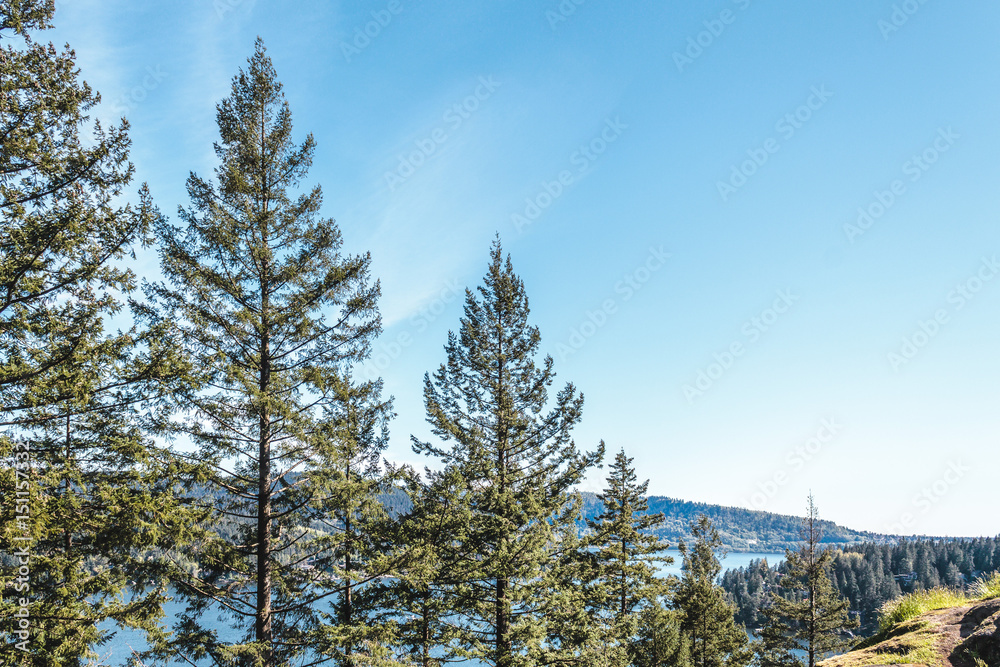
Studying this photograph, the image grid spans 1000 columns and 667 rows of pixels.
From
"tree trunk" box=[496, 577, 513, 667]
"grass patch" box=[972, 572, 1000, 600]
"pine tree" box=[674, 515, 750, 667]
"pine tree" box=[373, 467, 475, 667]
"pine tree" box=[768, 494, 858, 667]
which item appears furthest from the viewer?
"pine tree" box=[674, 515, 750, 667]

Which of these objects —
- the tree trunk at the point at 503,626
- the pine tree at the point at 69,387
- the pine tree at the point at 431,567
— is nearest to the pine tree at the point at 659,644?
the tree trunk at the point at 503,626

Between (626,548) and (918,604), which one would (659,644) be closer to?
(626,548)

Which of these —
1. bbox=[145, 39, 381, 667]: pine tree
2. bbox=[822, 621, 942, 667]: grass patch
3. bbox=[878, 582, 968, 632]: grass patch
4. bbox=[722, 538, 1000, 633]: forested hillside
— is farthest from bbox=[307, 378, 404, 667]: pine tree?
bbox=[722, 538, 1000, 633]: forested hillside

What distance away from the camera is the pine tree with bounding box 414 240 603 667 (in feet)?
39.7

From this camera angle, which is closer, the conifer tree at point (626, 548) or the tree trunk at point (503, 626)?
the tree trunk at point (503, 626)

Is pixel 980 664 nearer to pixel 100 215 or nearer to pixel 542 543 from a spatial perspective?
pixel 542 543

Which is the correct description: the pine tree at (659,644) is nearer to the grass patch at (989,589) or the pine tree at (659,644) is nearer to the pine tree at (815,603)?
the pine tree at (815,603)

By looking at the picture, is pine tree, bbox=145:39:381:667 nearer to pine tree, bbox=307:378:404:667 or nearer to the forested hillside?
pine tree, bbox=307:378:404:667

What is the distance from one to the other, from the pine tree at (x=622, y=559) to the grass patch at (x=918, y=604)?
674 centimetres

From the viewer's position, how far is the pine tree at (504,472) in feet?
39.7
